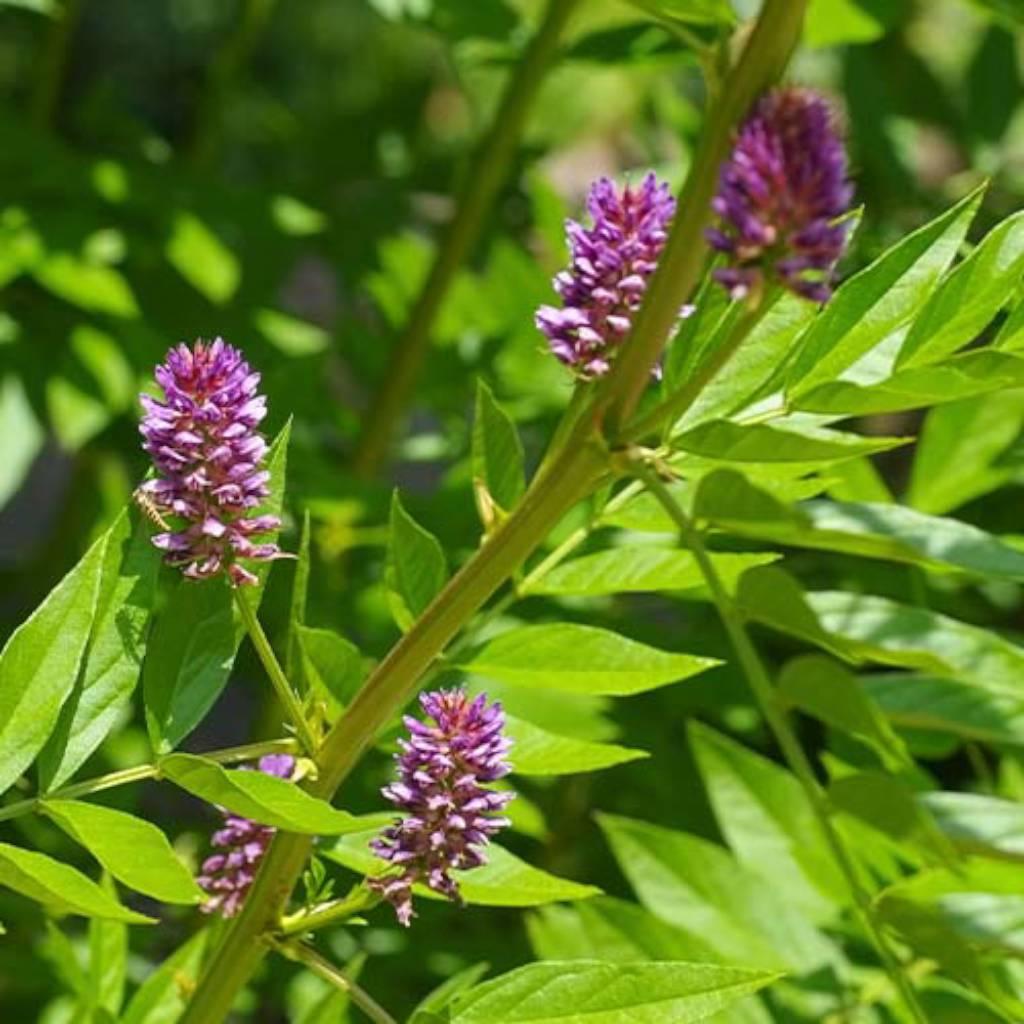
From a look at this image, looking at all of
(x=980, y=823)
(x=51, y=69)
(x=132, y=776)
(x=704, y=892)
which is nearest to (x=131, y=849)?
(x=132, y=776)

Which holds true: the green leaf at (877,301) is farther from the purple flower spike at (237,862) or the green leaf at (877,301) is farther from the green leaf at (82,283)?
the green leaf at (82,283)

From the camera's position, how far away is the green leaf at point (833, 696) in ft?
1.62

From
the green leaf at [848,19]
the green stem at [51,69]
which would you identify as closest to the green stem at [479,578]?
the green leaf at [848,19]

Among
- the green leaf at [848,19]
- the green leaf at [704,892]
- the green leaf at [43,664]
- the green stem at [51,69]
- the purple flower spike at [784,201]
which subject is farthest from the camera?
the green stem at [51,69]

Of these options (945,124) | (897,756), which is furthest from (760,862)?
(945,124)

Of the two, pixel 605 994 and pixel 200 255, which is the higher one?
pixel 200 255

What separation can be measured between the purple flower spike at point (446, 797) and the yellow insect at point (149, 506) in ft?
0.27

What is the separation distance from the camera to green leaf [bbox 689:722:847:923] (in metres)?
0.83

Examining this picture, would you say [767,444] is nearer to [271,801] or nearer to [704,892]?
[271,801]

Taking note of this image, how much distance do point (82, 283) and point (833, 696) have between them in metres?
0.67

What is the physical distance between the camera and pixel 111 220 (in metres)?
1.17

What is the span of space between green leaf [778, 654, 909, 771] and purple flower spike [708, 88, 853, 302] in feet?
0.32

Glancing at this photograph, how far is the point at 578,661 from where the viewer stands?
59 centimetres

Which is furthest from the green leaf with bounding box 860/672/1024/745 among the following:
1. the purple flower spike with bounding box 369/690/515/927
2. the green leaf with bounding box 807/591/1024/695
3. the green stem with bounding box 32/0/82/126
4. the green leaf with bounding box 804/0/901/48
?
the green stem with bounding box 32/0/82/126
